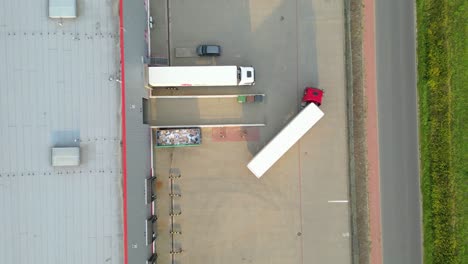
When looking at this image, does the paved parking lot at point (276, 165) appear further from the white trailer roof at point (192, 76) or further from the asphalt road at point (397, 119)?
the asphalt road at point (397, 119)

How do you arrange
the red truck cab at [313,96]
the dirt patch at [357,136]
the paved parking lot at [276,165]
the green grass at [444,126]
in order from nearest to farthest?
the red truck cab at [313,96]
the green grass at [444,126]
the paved parking lot at [276,165]
the dirt patch at [357,136]

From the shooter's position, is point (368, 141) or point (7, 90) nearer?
point (7, 90)

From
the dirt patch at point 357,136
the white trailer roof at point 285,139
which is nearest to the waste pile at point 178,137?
the white trailer roof at point 285,139

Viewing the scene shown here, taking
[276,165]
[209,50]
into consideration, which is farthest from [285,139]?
[209,50]

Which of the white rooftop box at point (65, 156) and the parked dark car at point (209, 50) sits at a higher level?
the parked dark car at point (209, 50)

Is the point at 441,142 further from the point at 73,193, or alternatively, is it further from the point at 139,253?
the point at 73,193

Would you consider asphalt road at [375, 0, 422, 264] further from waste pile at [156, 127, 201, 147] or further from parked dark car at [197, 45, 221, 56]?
waste pile at [156, 127, 201, 147]

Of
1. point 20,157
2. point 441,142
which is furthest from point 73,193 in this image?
point 441,142
